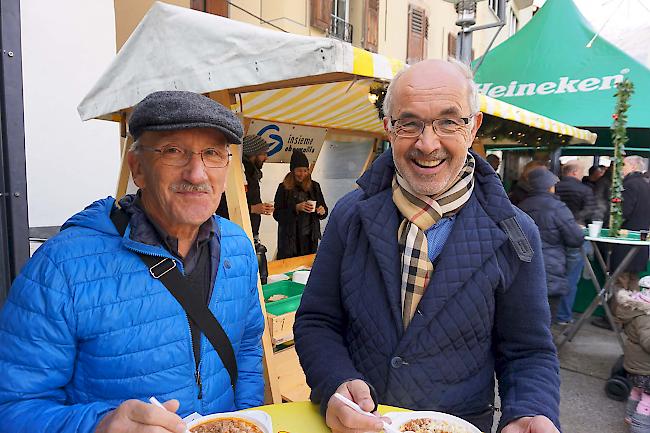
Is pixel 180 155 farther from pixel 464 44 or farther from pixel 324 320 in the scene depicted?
pixel 464 44

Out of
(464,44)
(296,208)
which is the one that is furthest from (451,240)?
(464,44)

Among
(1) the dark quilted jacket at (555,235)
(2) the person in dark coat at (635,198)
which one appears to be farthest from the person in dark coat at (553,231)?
(2) the person in dark coat at (635,198)

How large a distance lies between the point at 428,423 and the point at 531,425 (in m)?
0.30

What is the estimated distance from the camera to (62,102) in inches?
141

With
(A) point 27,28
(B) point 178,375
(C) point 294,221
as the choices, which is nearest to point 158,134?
(B) point 178,375

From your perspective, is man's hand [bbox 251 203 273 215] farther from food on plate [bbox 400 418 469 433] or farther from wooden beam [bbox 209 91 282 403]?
food on plate [bbox 400 418 469 433]

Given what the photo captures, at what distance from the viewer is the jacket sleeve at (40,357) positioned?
3.77ft

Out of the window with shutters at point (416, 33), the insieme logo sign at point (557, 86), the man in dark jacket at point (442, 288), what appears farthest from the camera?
the window with shutters at point (416, 33)

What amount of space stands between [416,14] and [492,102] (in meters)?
8.53

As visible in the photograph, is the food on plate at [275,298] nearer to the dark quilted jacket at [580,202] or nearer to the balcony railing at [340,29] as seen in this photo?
the dark quilted jacket at [580,202]

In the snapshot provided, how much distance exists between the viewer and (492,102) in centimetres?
394

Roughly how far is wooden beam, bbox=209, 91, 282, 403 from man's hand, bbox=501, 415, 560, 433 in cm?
171

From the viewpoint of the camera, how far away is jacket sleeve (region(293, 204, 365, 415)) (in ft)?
4.78

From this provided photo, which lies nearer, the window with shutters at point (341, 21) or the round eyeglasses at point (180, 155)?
the round eyeglasses at point (180, 155)
